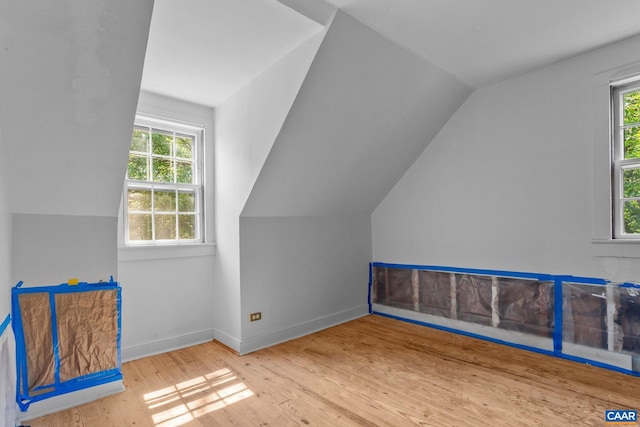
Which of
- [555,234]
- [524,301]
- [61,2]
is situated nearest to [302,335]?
[524,301]

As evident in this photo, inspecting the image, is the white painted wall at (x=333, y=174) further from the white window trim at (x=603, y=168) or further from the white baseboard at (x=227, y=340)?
the white window trim at (x=603, y=168)

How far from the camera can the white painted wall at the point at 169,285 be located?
309cm

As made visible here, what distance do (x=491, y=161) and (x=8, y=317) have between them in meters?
4.10

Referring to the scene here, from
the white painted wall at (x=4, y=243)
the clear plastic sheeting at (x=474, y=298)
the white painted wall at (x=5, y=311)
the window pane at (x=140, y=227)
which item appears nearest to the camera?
the white painted wall at (x=5, y=311)

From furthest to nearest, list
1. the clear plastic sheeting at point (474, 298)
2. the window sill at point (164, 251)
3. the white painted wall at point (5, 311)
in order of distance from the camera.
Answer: the clear plastic sheeting at point (474, 298) < the window sill at point (164, 251) < the white painted wall at point (5, 311)

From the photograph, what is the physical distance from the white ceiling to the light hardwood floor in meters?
2.58

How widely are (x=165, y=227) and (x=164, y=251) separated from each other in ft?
0.93

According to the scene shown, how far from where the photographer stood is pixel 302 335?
370cm

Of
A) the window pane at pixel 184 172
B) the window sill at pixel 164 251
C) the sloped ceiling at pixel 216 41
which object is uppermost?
the sloped ceiling at pixel 216 41

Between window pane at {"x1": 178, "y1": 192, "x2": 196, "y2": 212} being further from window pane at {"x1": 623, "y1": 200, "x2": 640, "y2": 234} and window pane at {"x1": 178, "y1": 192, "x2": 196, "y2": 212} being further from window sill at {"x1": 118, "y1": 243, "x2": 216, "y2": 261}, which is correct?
window pane at {"x1": 623, "y1": 200, "x2": 640, "y2": 234}

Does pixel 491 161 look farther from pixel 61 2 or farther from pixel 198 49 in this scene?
pixel 61 2

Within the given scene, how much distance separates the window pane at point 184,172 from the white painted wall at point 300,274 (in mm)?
878

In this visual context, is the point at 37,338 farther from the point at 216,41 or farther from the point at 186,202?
the point at 216,41

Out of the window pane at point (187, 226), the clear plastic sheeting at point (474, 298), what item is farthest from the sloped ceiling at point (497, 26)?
the window pane at point (187, 226)
